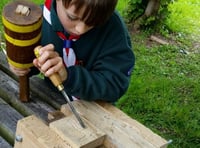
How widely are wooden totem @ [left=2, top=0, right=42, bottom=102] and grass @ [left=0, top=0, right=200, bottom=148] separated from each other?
61.5 inches

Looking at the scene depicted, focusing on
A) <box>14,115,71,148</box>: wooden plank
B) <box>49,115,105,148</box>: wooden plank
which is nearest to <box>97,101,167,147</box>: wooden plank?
<box>49,115,105,148</box>: wooden plank

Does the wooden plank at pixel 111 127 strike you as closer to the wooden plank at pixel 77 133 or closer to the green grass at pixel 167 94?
the wooden plank at pixel 77 133

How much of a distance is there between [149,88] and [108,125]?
1905mm

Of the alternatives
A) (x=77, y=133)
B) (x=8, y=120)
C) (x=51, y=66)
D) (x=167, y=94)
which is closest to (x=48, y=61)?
(x=51, y=66)

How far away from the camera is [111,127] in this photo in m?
1.29

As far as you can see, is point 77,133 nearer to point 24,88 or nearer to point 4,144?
point 4,144

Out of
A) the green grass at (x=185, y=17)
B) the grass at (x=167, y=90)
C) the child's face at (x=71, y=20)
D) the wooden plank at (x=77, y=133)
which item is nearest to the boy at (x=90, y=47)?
the child's face at (x=71, y=20)

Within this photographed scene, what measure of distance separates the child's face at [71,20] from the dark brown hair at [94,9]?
0.01 meters

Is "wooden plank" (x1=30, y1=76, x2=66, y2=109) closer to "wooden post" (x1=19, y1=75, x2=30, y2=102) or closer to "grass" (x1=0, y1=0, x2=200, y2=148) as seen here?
"wooden post" (x1=19, y1=75, x2=30, y2=102)

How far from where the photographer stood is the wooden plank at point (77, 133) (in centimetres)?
117

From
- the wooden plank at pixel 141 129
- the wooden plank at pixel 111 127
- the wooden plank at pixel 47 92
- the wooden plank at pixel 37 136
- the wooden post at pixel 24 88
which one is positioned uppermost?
the wooden plank at pixel 37 136

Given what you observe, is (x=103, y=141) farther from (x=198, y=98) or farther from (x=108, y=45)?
(x=198, y=98)

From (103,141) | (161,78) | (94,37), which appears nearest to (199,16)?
(161,78)

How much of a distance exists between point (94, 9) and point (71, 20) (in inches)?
4.1
